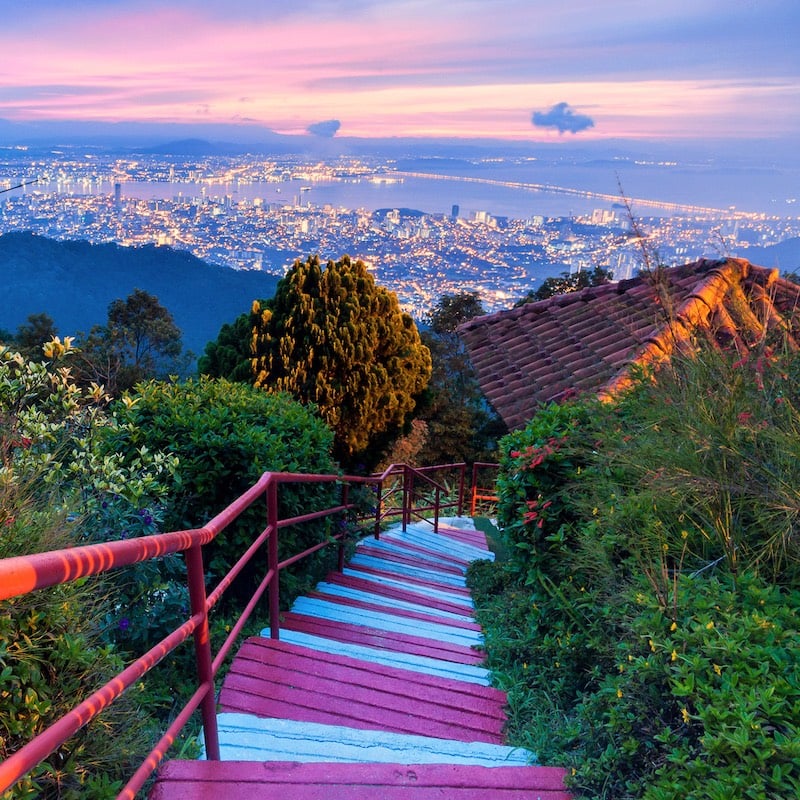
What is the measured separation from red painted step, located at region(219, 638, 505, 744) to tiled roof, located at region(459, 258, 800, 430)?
2.54 metres

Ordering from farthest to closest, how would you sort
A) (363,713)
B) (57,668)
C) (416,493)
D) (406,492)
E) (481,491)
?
(481,491), (416,493), (406,492), (363,713), (57,668)

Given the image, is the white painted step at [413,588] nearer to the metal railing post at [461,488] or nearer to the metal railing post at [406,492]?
the metal railing post at [406,492]

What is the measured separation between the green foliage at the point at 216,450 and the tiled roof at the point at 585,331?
7.74 feet

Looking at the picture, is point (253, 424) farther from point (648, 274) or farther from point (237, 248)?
point (237, 248)

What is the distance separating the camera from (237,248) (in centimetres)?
6612

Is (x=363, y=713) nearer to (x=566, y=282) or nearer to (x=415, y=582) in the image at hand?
(x=415, y=582)

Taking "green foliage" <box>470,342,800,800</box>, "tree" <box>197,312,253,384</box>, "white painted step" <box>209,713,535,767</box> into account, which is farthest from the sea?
"tree" <box>197,312,253,384</box>

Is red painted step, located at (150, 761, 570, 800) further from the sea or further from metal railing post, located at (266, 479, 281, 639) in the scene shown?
the sea

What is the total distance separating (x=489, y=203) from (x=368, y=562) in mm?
75314

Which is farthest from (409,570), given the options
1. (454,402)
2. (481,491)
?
(454,402)

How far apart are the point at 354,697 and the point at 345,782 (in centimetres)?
104

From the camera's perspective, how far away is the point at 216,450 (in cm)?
449

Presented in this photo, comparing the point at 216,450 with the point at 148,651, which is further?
the point at 216,450

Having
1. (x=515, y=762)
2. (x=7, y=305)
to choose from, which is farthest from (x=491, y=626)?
(x=7, y=305)
